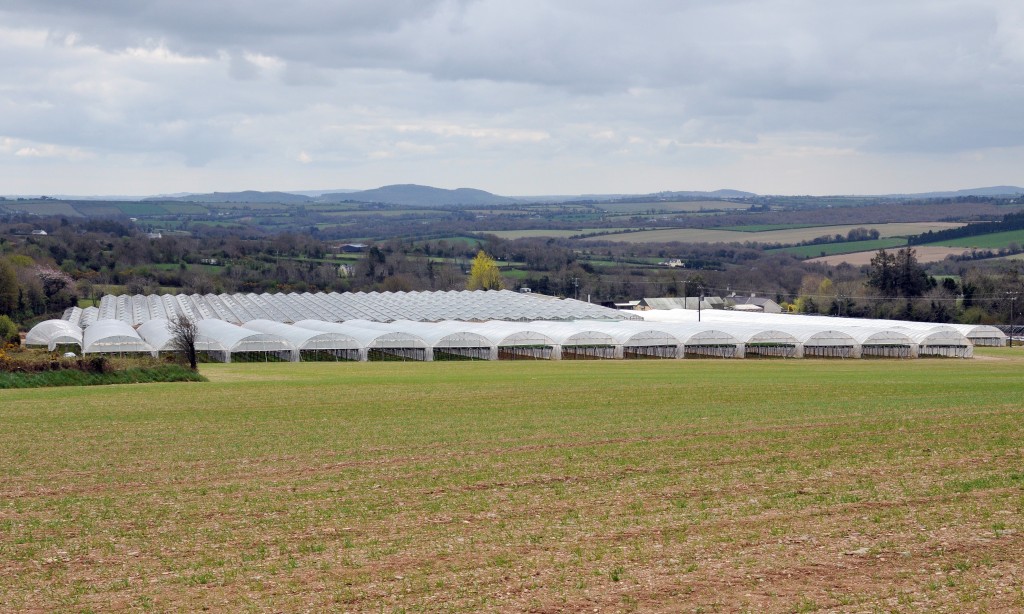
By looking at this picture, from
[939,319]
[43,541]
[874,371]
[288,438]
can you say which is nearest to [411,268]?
[939,319]

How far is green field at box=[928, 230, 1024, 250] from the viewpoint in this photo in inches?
5896

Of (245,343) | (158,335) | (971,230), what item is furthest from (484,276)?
(971,230)

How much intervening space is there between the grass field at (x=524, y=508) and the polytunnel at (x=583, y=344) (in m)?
36.0

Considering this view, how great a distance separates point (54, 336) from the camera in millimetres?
62062

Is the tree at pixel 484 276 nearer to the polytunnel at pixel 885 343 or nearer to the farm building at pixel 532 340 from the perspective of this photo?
the farm building at pixel 532 340

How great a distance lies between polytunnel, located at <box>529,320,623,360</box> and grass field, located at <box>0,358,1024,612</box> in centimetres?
3596

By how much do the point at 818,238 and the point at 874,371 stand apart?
500 ft

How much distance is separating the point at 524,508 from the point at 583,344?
49.5 meters

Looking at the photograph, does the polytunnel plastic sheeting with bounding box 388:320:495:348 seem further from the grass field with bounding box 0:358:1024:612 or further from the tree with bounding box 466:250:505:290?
the tree with bounding box 466:250:505:290

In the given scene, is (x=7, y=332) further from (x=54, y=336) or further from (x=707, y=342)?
(x=707, y=342)

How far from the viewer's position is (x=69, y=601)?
36.3ft

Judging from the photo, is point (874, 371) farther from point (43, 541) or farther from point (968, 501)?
point (43, 541)

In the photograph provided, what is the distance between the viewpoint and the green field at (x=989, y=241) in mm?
149750

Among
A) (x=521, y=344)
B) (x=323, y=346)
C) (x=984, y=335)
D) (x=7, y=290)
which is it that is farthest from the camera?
(x=7, y=290)
